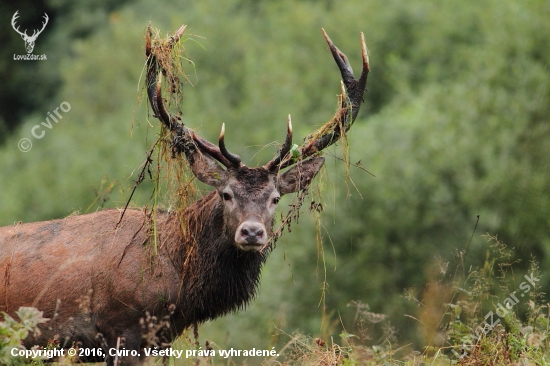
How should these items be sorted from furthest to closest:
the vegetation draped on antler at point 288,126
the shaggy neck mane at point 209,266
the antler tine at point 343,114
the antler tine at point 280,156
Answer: the antler tine at point 343,114 → the antler tine at point 280,156 → the shaggy neck mane at point 209,266 → the vegetation draped on antler at point 288,126

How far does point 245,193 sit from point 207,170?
46 cm

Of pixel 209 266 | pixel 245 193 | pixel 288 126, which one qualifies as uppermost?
pixel 288 126

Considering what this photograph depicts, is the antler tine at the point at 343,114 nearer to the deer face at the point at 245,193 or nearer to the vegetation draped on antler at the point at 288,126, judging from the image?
the vegetation draped on antler at the point at 288,126

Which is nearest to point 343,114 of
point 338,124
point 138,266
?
point 338,124

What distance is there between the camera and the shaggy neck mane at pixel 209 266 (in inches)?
334

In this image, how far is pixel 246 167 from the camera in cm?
873

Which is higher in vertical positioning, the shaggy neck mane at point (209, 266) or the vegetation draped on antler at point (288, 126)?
the vegetation draped on antler at point (288, 126)

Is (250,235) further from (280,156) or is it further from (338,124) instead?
(338,124)

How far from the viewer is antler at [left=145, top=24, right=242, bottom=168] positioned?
27.2 ft

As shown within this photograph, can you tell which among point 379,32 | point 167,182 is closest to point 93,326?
point 167,182

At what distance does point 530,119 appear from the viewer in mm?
23359

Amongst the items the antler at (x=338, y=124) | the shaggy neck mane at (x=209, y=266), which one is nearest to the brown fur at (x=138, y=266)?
the shaggy neck mane at (x=209, y=266)

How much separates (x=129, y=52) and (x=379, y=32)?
14.7 metres

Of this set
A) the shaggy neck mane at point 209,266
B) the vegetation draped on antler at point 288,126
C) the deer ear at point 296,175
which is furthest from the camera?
the deer ear at point 296,175
